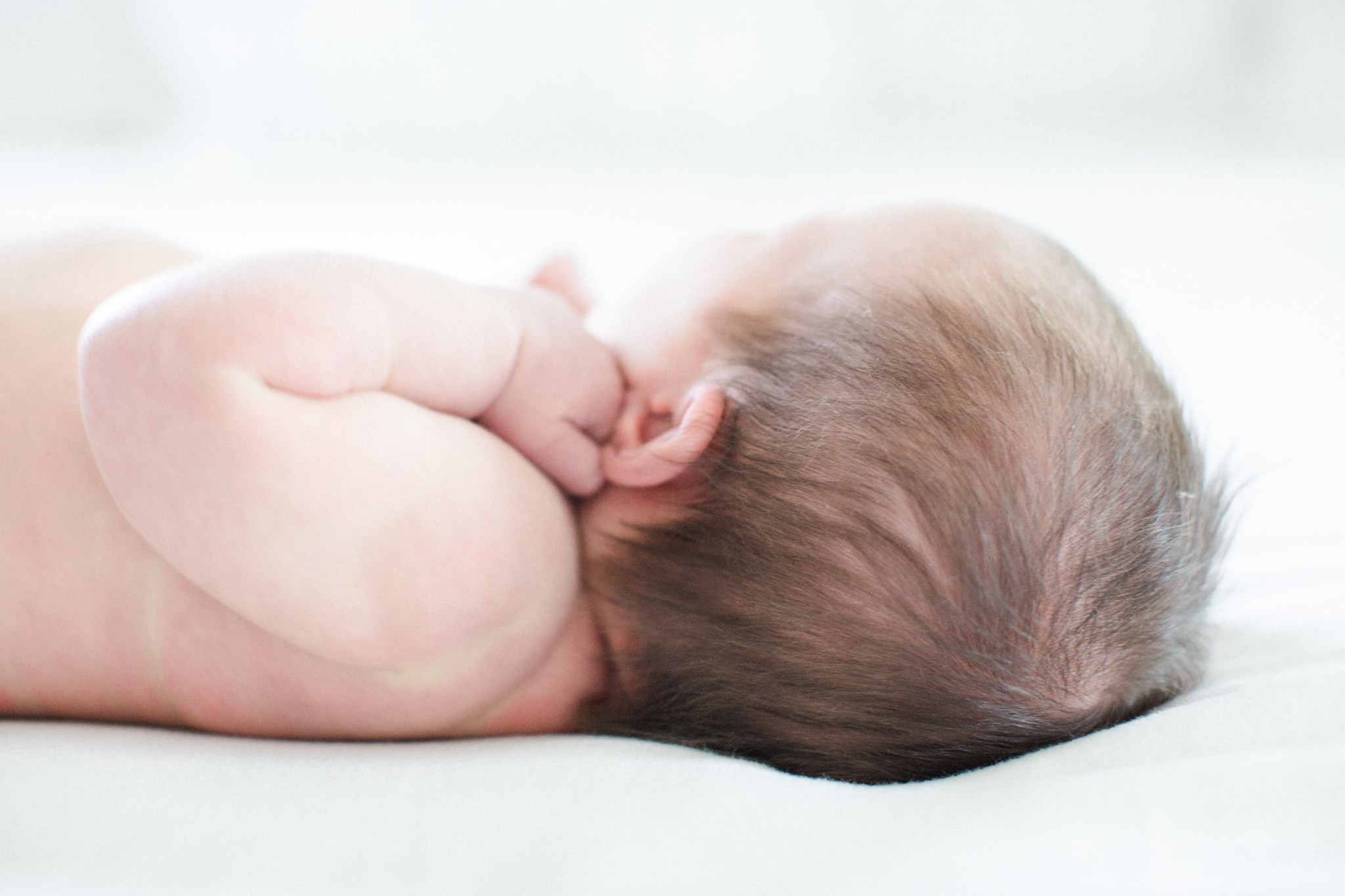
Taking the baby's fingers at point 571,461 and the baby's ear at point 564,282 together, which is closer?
the baby's fingers at point 571,461

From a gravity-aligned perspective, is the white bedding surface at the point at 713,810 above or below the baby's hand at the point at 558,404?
below

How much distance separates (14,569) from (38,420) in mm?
110

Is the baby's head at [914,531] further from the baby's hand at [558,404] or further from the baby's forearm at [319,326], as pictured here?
the baby's forearm at [319,326]

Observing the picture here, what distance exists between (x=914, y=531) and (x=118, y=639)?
1.89ft

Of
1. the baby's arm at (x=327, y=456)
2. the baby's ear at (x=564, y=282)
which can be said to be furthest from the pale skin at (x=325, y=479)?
the baby's ear at (x=564, y=282)

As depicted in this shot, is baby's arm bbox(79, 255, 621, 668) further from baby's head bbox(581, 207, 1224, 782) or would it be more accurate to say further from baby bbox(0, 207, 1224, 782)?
baby's head bbox(581, 207, 1224, 782)

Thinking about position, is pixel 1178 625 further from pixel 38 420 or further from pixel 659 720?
pixel 38 420

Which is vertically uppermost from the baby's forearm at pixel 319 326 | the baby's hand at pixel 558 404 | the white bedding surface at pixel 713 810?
the baby's forearm at pixel 319 326

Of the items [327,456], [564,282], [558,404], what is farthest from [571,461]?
[564,282]

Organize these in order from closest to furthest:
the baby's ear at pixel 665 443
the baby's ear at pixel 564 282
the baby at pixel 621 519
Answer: the baby at pixel 621 519 < the baby's ear at pixel 665 443 < the baby's ear at pixel 564 282

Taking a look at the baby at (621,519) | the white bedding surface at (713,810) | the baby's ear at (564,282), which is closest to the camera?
the white bedding surface at (713,810)

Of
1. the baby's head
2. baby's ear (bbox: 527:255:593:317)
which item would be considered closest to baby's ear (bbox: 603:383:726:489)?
the baby's head

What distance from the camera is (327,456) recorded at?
2.25 feet

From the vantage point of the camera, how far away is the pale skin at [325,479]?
664 mm
